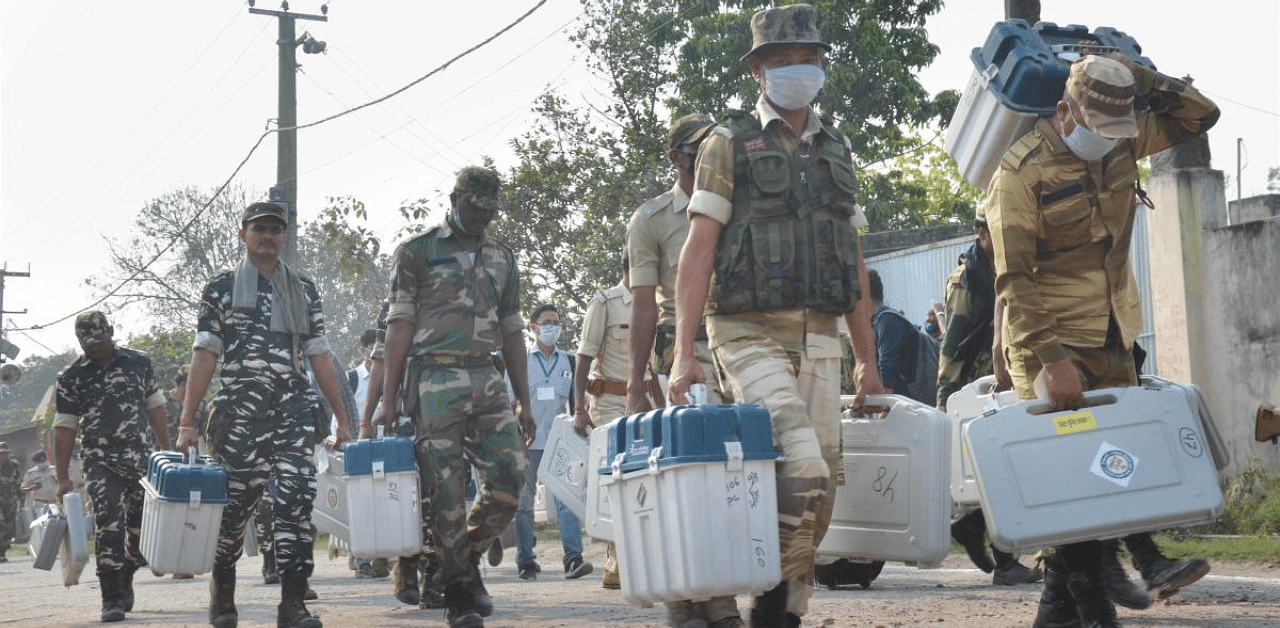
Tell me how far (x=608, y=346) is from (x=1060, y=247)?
4.85 m

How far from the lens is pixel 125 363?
36.7 ft

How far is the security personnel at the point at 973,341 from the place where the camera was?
344 inches

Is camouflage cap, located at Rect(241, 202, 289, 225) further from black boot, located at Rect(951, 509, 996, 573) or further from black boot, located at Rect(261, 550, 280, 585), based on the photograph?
black boot, located at Rect(261, 550, 280, 585)

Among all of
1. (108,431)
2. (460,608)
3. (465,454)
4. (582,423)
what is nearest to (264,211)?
(465,454)

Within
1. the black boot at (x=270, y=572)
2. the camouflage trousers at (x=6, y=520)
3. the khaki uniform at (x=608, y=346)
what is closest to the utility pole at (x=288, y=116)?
the camouflage trousers at (x=6, y=520)

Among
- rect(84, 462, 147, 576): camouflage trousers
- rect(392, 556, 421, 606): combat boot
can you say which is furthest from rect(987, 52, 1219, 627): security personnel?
rect(84, 462, 147, 576): camouflage trousers

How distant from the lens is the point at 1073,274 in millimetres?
5855

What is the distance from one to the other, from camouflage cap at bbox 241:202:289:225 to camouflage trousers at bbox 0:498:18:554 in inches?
744

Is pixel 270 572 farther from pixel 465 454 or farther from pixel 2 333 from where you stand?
pixel 2 333

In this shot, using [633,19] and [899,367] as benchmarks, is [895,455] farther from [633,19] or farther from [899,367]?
[633,19]

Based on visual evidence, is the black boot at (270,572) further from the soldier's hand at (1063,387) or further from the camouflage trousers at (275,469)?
the soldier's hand at (1063,387)

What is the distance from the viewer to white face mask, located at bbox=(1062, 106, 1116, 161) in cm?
567

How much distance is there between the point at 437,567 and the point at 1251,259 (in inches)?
334

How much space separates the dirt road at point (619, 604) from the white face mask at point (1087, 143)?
191cm
